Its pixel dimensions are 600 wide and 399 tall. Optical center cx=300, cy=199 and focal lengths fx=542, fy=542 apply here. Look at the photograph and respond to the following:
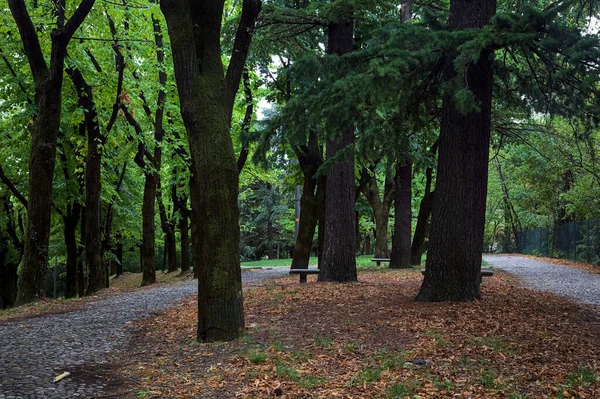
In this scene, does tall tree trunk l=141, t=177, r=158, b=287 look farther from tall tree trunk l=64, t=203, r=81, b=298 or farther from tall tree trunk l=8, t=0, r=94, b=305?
tall tree trunk l=8, t=0, r=94, b=305

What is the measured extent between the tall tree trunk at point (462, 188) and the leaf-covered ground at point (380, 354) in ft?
1.63

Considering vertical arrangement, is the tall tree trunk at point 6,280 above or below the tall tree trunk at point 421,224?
below

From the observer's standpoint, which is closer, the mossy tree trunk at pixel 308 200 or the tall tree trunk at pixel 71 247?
the mossy tree trunk at pixel 308 200

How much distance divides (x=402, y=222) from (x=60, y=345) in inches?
556

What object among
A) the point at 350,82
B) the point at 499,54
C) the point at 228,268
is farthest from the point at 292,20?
the point at 228,268

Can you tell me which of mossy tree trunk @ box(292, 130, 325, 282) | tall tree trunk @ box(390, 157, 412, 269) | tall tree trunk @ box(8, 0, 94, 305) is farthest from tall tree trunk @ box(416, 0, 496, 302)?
tall tree trunk @ box(390, 157, 412, 269)

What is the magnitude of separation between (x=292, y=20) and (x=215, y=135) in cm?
716

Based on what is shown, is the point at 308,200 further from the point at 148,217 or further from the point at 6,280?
the point at 6,280

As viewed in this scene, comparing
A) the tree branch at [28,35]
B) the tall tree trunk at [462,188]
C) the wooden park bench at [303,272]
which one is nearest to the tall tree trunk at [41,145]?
the tree branch at [28,35]

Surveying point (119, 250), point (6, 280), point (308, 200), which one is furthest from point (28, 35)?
point (119, 250)

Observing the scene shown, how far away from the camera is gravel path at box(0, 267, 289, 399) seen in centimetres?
505

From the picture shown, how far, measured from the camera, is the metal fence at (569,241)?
2370 cm

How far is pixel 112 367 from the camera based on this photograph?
602 cm

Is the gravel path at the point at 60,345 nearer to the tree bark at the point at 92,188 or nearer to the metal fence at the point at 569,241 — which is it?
the tree bark at the point at 92,188
